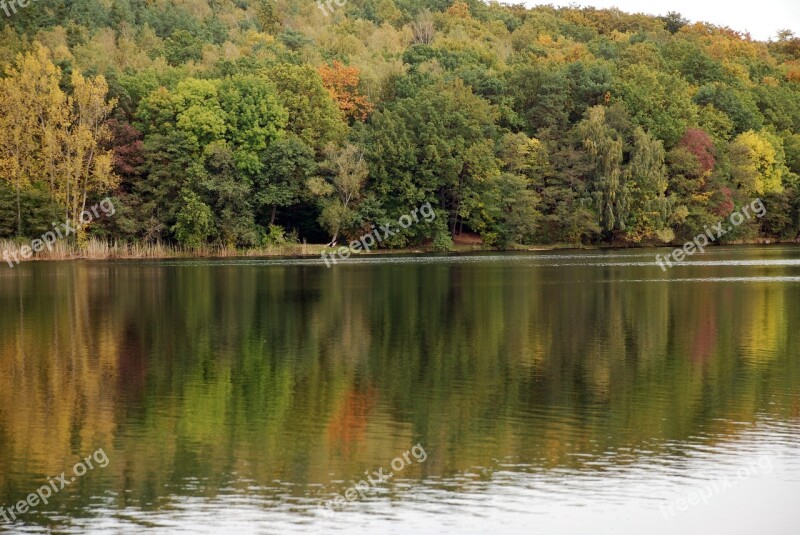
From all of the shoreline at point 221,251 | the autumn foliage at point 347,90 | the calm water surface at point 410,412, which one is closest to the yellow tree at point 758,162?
the shoreline at point 221,251

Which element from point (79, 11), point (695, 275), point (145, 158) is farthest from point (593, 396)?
point (79, 11)

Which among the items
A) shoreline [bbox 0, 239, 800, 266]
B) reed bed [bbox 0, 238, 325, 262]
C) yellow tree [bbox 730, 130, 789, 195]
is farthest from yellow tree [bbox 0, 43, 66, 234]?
yellow tree [bbox 730, 130, 789, 195]

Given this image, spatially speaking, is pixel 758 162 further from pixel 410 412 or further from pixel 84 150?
pixel 410 412

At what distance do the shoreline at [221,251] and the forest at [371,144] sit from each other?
70 centimetres

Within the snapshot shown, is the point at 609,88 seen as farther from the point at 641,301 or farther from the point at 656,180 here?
the point at 641,301

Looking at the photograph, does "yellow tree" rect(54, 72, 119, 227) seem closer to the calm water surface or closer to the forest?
the forest

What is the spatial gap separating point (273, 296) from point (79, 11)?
220 feet

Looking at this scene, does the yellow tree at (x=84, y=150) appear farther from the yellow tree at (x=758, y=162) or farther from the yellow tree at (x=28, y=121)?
the yellow tree at (x=758, y=162)

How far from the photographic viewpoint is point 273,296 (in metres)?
35.5

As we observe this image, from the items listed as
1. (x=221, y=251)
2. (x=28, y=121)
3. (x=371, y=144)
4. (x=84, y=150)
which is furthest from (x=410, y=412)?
(x=371, y=144)

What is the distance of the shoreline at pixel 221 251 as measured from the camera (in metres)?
60.3

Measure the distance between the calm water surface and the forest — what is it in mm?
32532

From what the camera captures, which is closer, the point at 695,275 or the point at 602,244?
the point at 695,275

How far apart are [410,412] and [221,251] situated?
4968 cm
